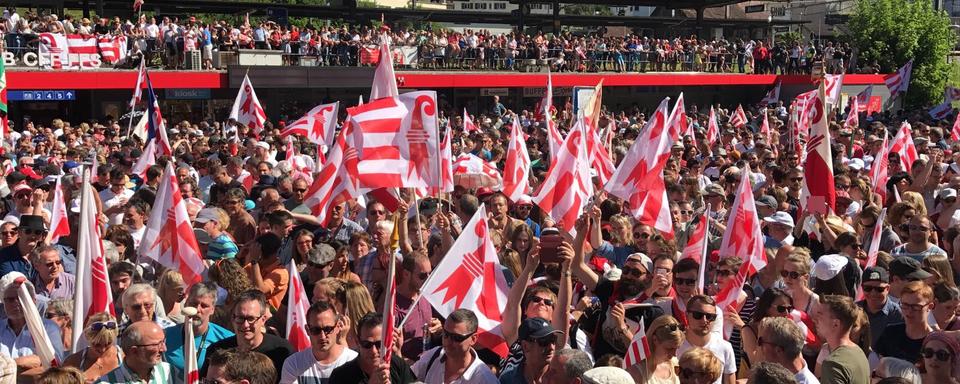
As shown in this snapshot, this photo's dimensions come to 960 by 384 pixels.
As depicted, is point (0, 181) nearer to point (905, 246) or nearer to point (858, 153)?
point (905, 246)

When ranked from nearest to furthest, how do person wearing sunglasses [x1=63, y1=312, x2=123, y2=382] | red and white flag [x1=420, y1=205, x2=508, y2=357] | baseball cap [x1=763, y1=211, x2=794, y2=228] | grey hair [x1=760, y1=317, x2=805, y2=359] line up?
grey hair [x1=760, y1=317, x2=805, y2=359] < person wearing sunglasses [x1=63, y1=312, x2=123, y2=382] < red and white flag [x1=420, y1=205, x2=508, y2=357] < baseball cap [x1=763, y1=211, x2=794, y2=228]

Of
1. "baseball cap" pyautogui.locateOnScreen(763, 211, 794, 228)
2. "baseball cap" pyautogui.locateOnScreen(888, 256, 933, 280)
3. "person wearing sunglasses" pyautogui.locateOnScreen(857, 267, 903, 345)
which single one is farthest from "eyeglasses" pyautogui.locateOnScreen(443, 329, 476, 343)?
"baseball cap" pyautogui.locateOnScreen(763, 211, 794, 228)

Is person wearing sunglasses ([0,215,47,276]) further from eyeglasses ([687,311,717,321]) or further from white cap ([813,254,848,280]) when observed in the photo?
white cap ([813,254,848,280])

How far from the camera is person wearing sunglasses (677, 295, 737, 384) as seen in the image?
6066 millimetres

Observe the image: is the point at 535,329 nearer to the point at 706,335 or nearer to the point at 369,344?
the point at 369,344

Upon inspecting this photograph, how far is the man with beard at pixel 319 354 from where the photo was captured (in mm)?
5793

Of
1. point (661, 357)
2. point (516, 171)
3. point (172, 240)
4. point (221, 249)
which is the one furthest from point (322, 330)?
point (516, 171)

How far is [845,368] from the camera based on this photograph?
5625 millimetres

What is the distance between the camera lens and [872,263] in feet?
27.6

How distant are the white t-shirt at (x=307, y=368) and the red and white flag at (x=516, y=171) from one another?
5.85 m

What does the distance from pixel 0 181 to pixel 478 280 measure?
7.51 m

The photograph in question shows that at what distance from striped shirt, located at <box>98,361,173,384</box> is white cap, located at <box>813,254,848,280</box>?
14.0 feet

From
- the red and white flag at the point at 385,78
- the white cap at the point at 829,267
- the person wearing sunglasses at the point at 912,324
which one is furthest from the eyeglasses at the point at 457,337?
the red and white flag at the point at 385,78

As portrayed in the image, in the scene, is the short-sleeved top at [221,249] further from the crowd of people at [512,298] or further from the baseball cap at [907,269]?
the baseball cap at [907,269]
